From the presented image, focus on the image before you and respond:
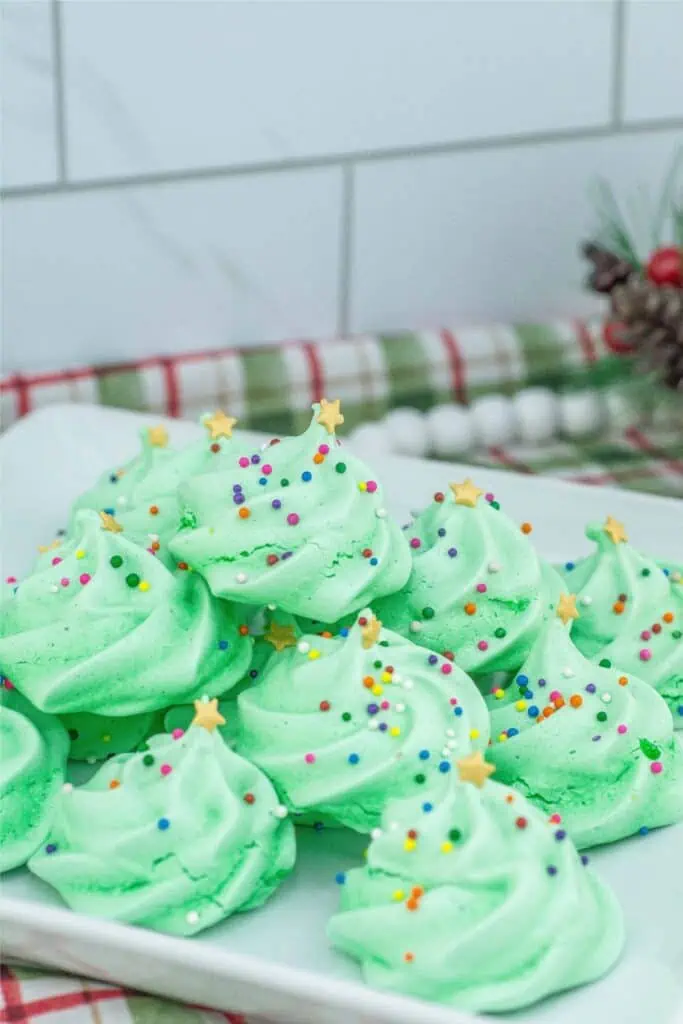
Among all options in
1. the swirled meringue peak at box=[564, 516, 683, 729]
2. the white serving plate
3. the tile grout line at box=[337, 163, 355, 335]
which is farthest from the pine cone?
the white serving plate

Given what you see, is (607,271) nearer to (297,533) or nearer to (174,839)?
(297,533)

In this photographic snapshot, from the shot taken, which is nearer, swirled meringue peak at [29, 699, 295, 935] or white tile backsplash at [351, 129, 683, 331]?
swirled meringue peak at [29, 699, 295, 935]

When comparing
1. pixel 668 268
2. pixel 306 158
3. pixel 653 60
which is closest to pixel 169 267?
pixel 306 158

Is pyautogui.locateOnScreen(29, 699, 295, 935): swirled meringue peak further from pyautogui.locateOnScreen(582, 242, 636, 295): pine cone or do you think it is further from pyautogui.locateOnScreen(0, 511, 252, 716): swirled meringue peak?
pyautogui.locateOnScreen(582, 242, 636, 295): pine cone

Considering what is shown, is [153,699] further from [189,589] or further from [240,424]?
[240,424]

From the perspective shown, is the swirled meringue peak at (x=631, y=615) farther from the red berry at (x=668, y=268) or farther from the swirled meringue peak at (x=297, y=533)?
the red berry at (x=668, y=268)

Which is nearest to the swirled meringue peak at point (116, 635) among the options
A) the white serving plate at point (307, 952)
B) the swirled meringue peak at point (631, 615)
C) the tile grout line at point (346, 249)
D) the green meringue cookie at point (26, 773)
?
the green meringue cookie at point (26, 773)
